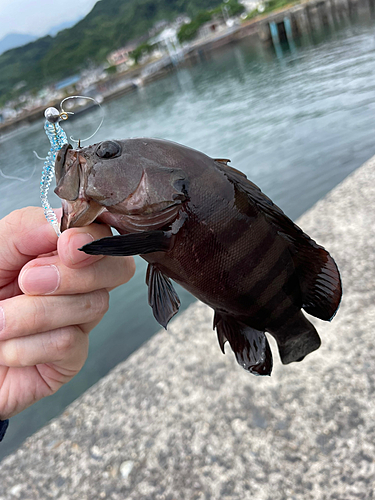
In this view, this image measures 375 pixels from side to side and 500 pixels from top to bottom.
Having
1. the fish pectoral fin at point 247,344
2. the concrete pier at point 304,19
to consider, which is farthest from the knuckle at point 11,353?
the concrete pier at point 304,19

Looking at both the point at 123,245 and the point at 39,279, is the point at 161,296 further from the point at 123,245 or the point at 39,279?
the point at 39,279

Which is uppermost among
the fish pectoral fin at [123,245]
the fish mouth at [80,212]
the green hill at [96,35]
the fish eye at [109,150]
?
the green hill at [96,35]

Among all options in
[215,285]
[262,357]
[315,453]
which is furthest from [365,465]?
[215,285]

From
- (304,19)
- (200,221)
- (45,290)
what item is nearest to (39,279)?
(45,290)

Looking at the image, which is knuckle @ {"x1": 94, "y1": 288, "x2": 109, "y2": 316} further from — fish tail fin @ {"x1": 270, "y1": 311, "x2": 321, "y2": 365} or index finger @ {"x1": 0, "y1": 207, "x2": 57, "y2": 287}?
fish tail fin @ {"x1": 270, "y1": 311, "x2": 321, "y2": 365}

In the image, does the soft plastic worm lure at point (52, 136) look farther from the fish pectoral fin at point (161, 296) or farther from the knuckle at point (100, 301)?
the knuckle at point (100, 301)

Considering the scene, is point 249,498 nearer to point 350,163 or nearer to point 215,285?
point 215,285

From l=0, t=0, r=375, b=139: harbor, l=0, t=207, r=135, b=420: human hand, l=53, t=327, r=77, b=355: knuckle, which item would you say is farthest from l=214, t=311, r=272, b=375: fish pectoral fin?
l=0, t=0, r=375, b=139: harbor
